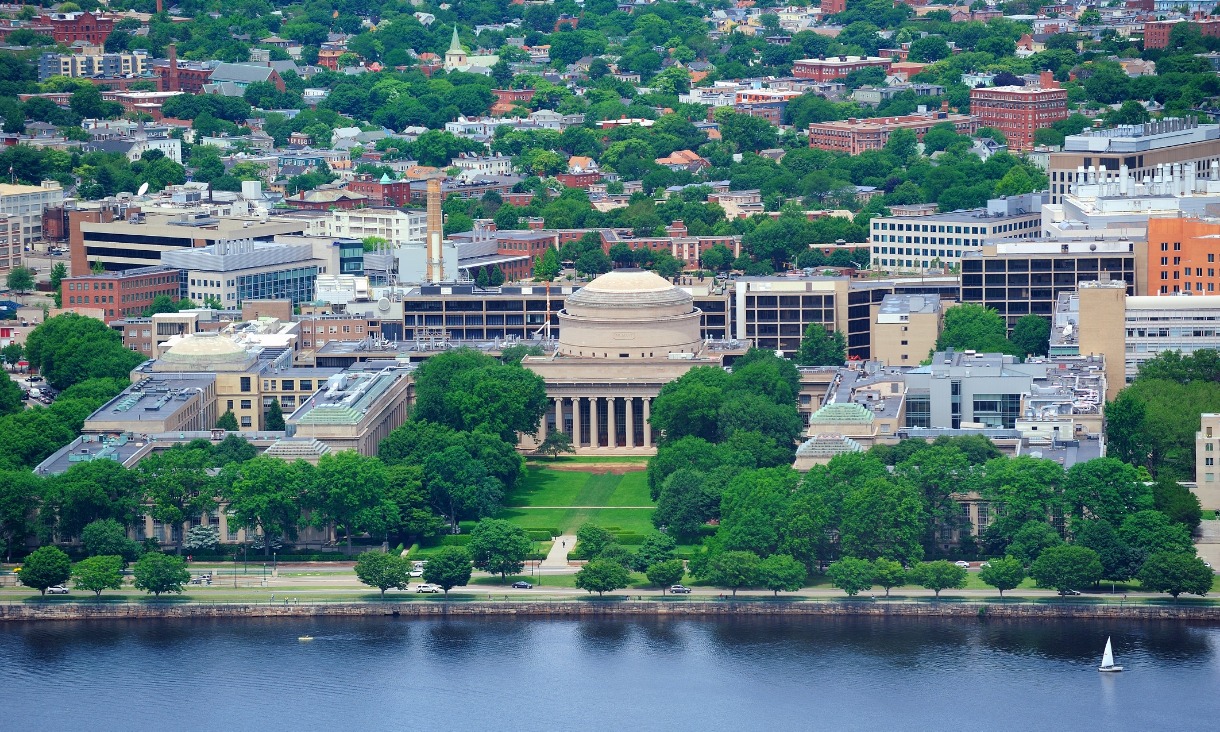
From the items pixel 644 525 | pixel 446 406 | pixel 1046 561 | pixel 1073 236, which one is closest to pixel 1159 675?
pixel 1046 561

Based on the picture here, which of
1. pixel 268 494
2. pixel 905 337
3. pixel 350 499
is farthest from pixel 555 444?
pixel 268 494

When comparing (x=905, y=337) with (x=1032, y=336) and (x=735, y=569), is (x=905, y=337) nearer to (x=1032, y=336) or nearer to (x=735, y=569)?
(x=1032, y=336)

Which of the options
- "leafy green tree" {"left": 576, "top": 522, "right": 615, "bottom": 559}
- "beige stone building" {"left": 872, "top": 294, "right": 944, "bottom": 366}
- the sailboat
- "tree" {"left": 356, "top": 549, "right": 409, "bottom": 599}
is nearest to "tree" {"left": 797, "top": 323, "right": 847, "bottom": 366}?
"beige stone building" {"left": 872, "top": 294, "right": 944, "bottom": 366}

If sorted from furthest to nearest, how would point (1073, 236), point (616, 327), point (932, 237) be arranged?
1. point (932, 237)
2. point (1073, 236)
3. point (616, 327)

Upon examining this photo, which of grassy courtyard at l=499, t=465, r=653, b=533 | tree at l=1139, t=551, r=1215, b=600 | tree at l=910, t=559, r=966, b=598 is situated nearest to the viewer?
tree at l=1139, t=551, r=1215, b=600

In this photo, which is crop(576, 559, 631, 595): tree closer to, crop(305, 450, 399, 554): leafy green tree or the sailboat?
crop(305, 450, 399, 554): leafy green tree

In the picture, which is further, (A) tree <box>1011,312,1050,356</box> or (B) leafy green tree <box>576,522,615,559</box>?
(A) tree <box>1011,312,1050,356</box>

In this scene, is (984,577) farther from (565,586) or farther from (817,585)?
(565,586)
